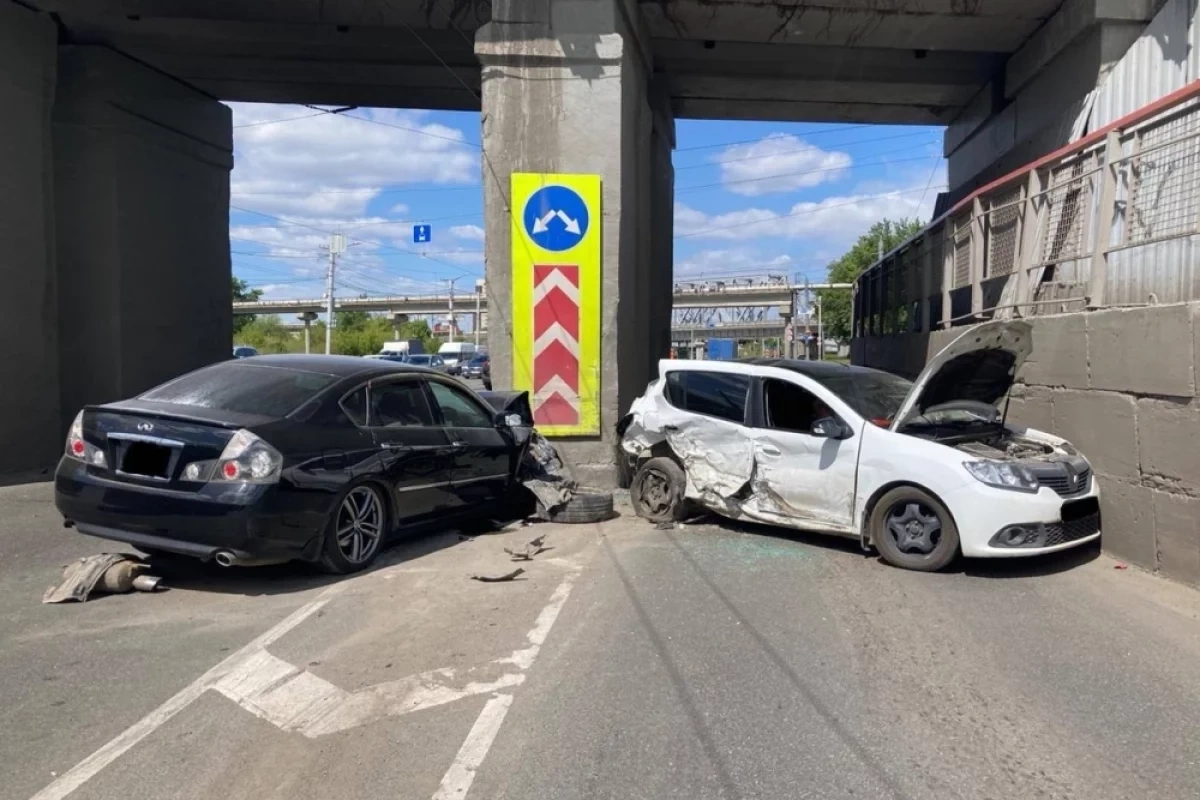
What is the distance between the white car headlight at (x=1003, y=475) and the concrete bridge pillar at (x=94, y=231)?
38.0ft

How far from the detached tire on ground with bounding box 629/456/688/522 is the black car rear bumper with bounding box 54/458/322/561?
3.73 meters

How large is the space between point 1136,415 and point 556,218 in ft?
20.3

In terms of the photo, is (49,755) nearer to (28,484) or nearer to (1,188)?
(28,484)

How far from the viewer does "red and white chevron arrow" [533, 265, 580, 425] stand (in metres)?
10.3

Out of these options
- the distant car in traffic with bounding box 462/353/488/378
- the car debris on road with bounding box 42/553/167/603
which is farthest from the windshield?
the distant car in traffic with bounding box 462/353/488/378

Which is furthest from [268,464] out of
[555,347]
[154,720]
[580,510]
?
[555,347]

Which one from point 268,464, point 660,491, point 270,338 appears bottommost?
point 660,491

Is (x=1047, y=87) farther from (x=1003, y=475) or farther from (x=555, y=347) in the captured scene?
(x=1003, y=475)

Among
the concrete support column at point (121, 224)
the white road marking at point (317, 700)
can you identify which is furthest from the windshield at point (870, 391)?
the concrete support column at point (121, 224)

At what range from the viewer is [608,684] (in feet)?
14.6

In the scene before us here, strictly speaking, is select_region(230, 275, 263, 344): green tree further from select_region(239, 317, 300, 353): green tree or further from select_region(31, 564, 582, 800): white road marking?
select_region(31, 564, 582, 800): white road marking

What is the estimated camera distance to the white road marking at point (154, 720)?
339cm

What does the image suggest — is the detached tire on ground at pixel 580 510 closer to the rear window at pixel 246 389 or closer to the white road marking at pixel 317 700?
the rear window at pixel 246 389

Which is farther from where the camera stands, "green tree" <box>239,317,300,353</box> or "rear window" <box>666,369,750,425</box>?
"green tree" <box>239,317,300,353</box>
